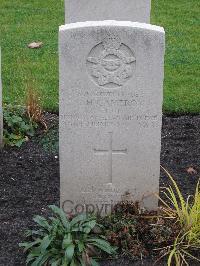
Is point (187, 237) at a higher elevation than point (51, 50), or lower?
lower

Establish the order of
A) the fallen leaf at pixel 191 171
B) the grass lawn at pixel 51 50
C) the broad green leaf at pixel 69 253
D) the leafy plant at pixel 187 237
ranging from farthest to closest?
1. the grass lawn at pixel 51 50
2. the fallen leaf at pixel 191 171
3. the leafy plant at pixel 187 237
4. the broad green leaf at pixel 69 253

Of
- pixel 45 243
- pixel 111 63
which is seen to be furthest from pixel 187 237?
pixel 111 63

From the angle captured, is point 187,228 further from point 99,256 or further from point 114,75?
point 114,75

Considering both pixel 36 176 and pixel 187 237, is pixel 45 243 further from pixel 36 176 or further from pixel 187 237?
pixel 36 176

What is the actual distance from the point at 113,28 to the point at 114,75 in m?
0.34

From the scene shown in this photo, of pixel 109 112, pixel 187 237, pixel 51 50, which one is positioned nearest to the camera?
pixel 187 237

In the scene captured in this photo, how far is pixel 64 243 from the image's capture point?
4699mm

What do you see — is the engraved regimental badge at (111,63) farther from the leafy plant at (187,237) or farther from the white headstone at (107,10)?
the white headstone at (107,10)

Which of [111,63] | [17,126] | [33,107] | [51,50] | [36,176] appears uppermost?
[51,50]

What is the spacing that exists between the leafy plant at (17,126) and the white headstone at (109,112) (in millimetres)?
1717

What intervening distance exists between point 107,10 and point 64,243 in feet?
9.85

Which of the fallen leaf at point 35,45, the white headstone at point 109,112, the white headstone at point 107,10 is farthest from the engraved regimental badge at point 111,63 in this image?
the fallen leaf at point 35,45

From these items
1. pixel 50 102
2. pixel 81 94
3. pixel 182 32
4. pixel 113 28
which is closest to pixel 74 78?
pixel 81 94

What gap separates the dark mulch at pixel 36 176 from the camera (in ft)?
17.2
